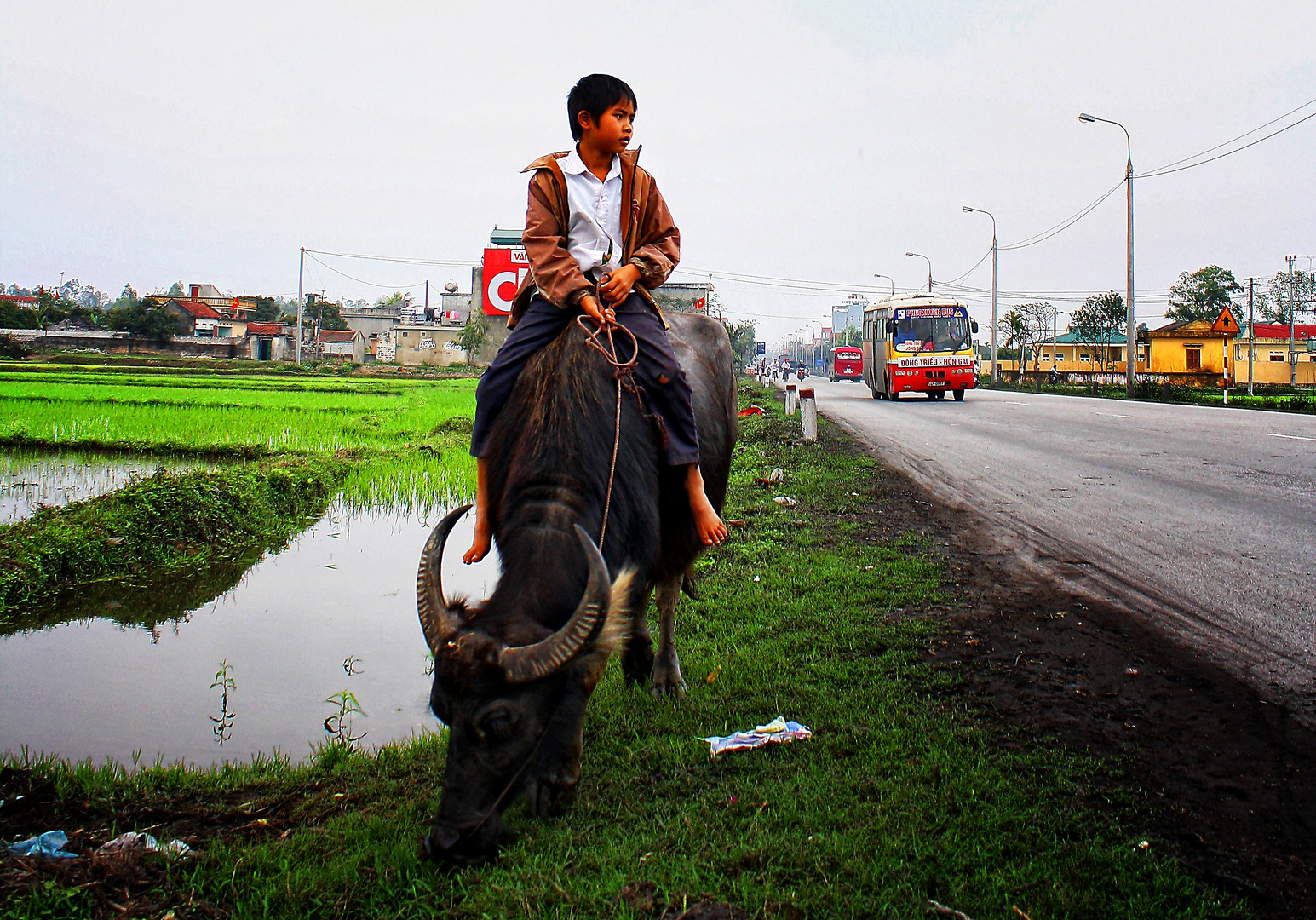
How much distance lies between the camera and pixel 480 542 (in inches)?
114

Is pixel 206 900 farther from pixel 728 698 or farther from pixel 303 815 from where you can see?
pixel 728 698

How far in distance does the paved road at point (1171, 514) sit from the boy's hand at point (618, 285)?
2710mm

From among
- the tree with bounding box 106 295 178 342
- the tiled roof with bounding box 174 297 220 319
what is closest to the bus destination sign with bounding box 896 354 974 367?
the tree with bounding box 106 295 178 342

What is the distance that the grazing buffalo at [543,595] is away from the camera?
2.14 metres

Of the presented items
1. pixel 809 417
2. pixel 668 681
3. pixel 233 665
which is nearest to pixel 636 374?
pixel 668 681

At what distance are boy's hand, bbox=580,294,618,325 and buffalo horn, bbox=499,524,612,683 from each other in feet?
3.23

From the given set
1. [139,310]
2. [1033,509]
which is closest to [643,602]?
[1033,509]

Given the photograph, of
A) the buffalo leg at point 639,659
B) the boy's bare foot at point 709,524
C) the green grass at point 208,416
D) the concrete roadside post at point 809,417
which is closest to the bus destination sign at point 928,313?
the green grass at point 208,416

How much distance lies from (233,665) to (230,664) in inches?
0.7

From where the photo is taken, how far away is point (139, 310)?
4900 cm

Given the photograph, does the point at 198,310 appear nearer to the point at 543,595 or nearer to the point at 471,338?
the point at 471,338

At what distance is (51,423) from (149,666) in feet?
34.0

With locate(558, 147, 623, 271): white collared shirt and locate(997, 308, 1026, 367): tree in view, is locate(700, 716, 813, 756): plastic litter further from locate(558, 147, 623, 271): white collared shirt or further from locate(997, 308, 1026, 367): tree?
locate(997, 308, 1026, 367): tree

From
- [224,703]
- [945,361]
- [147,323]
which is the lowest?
[224,703]
